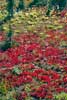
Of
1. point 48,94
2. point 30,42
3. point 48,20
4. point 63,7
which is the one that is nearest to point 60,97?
point 48,94

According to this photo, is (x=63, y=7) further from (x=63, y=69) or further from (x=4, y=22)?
(x=63, y=69)

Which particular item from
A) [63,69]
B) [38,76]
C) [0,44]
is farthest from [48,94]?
[0,44]

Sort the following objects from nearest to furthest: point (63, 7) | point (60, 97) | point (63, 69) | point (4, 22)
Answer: point (60, 97)
point (63, 69)
point (4, 22)
point (63, 7)

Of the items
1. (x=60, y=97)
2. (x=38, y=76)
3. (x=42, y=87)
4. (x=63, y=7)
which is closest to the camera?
(x=60, y=97)

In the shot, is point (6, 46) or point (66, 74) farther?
point (6, 46)

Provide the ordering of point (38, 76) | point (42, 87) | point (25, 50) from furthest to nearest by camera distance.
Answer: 1. point (25, 50)
2. point (38, 76)
3. point (42, 87)

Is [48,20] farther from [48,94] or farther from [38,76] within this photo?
[48,94]
